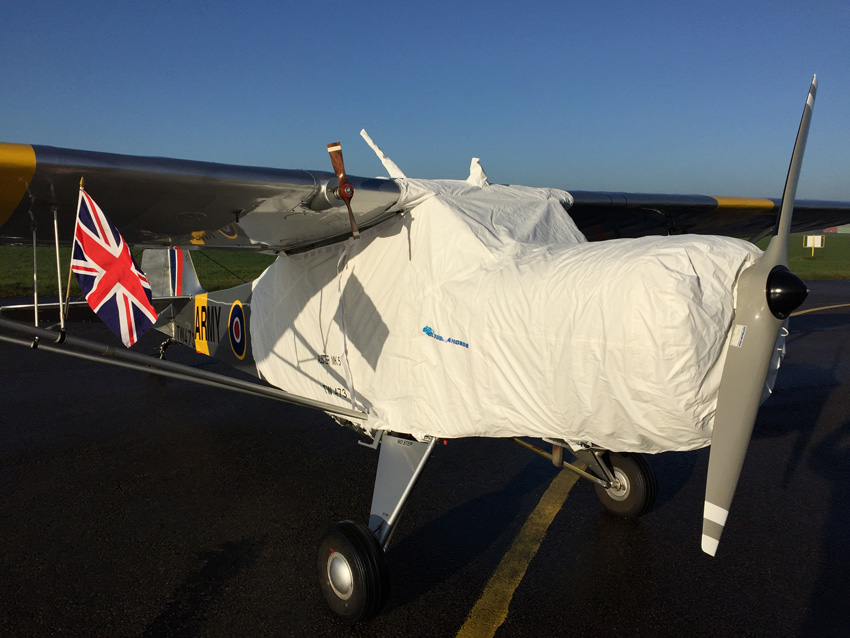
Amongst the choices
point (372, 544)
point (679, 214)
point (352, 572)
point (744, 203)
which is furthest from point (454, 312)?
point (744, 203)

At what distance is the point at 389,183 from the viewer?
3307mm

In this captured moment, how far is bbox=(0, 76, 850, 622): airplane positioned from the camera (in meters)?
2.26

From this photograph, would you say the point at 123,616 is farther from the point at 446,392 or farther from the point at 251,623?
the point at 446,392

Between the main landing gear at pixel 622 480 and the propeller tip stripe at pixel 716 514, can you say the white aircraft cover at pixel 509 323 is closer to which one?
the propeller tip stripe at pixel 716 514

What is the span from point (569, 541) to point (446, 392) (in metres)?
1.50

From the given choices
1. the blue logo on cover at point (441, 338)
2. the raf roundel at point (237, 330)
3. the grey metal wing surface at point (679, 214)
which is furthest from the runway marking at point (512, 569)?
the raf roundel at point (237, 330)

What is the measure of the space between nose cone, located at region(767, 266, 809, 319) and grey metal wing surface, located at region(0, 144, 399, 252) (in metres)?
1.93

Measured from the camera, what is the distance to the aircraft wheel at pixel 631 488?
4020 mm

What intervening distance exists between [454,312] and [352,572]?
4.70 ft

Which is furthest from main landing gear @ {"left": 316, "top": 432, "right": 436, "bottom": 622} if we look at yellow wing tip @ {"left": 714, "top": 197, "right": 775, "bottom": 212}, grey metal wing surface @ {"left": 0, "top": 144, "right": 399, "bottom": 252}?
yellow wing tip @ {"left": 714, "top": 197, "right": 775, "bottom": 212}

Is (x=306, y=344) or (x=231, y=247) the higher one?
(x=231, y=247)

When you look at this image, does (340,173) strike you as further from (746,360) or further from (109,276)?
(746,360)

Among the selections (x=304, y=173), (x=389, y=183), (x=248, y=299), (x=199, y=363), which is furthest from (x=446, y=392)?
(x=199, y=363)

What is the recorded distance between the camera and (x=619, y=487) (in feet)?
13.6
